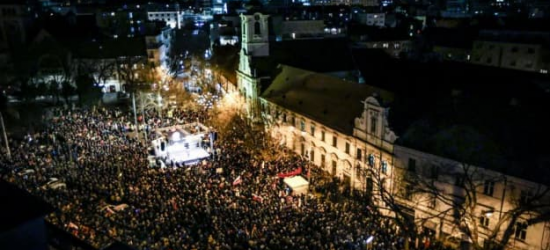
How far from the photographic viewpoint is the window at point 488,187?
1008 inches

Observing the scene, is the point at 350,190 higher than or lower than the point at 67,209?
lower

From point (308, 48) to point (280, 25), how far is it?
2742cm

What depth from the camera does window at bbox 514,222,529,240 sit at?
81.5 ft

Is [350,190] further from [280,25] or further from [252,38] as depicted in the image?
[280,25]

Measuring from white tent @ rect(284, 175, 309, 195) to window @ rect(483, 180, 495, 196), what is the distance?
1174 centimetres

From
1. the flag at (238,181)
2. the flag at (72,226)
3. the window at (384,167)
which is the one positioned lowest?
the flag at (238,181)

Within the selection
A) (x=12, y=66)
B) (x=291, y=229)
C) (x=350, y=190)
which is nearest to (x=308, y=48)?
(x=350, y=190)

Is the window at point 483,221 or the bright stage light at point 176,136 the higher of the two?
the bright stage light at point 176,136

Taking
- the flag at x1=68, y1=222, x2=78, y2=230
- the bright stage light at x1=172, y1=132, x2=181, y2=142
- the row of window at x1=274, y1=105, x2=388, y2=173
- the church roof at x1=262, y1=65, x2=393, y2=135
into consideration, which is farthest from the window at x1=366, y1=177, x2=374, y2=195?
the flag at x1=68, y1=222, x2=78, y2=230

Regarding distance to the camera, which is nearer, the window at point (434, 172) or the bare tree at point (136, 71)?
the window at point (434, 172)

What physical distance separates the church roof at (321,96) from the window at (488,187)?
9.15m

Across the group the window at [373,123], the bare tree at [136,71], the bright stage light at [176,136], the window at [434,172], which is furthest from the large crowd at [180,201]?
the bare tree at [136,71]

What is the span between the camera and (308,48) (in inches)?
2178

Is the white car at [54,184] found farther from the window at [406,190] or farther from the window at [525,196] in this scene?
the window at [525,196]
